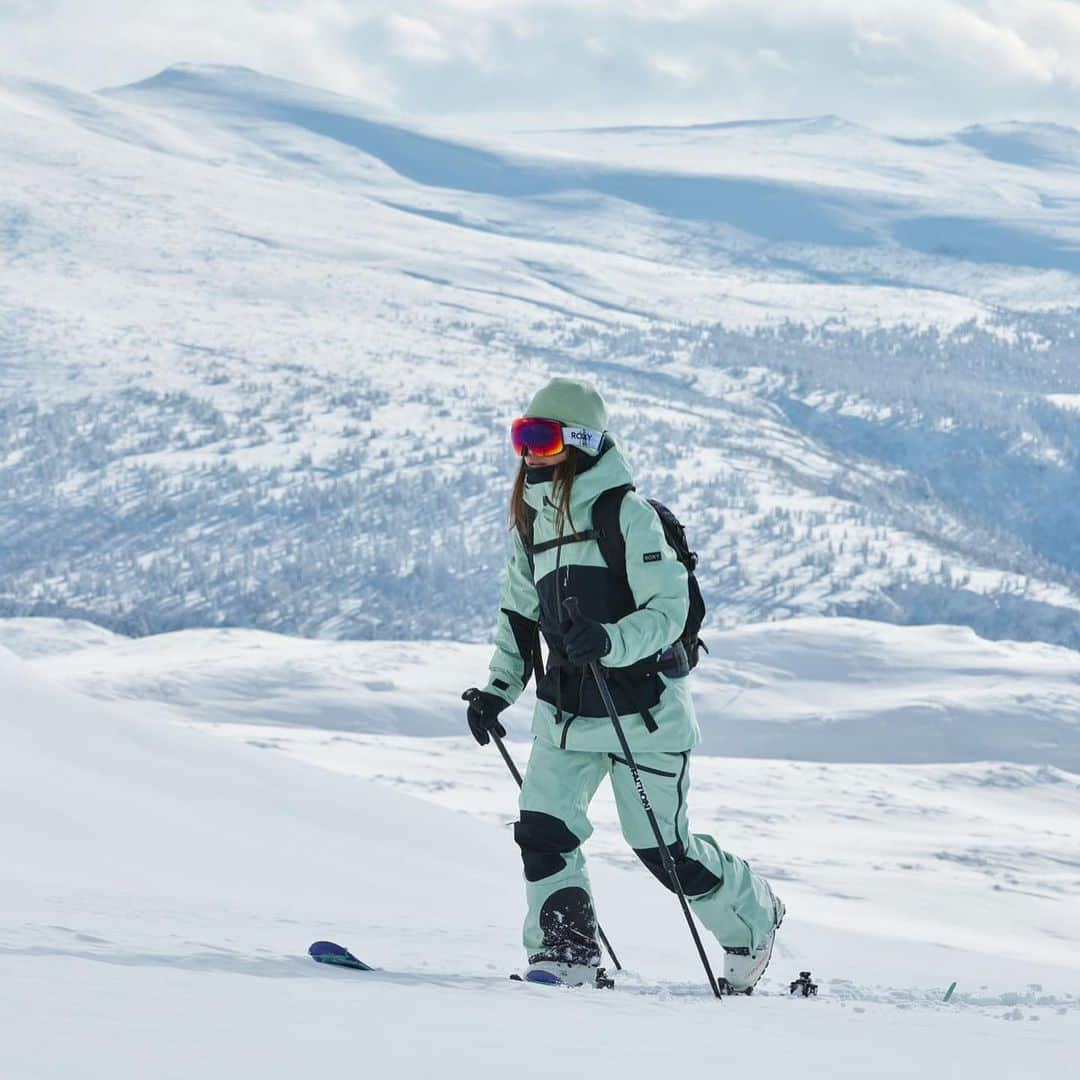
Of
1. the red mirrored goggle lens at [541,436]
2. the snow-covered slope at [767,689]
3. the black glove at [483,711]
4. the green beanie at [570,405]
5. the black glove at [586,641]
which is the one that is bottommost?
the snow-covered slope at [767,689]

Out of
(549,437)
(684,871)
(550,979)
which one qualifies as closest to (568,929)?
(550,979)

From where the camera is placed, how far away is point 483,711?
4113 mm

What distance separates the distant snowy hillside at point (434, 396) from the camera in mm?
49156

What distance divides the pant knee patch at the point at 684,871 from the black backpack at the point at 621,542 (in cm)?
49

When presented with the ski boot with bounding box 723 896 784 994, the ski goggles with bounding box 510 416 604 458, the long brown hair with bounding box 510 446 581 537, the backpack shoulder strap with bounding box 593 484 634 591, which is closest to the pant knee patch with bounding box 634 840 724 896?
the ski boot with bounding box 723 896 784 994

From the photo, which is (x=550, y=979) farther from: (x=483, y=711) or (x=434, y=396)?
Result: (x=434, y=396)

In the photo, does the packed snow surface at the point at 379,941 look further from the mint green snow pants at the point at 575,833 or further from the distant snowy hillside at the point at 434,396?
the distant snowy hillside at the point at 434,396

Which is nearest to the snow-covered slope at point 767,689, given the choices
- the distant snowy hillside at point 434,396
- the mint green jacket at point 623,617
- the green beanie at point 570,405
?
the mint green jacket at point 623,617

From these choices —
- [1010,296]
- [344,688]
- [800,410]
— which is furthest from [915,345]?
[344,688]

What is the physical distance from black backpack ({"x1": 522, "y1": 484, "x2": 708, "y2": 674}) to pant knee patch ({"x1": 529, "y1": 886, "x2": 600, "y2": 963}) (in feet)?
2.20

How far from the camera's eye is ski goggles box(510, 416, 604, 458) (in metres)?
3.88

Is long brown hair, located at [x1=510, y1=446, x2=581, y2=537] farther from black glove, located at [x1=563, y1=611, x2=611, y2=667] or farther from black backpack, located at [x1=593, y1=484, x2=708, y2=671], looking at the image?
black glove, located at [x1=563, y1=611, x2=611, y2=667]

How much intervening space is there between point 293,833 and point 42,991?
3986mm

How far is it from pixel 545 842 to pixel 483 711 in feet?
1.28
